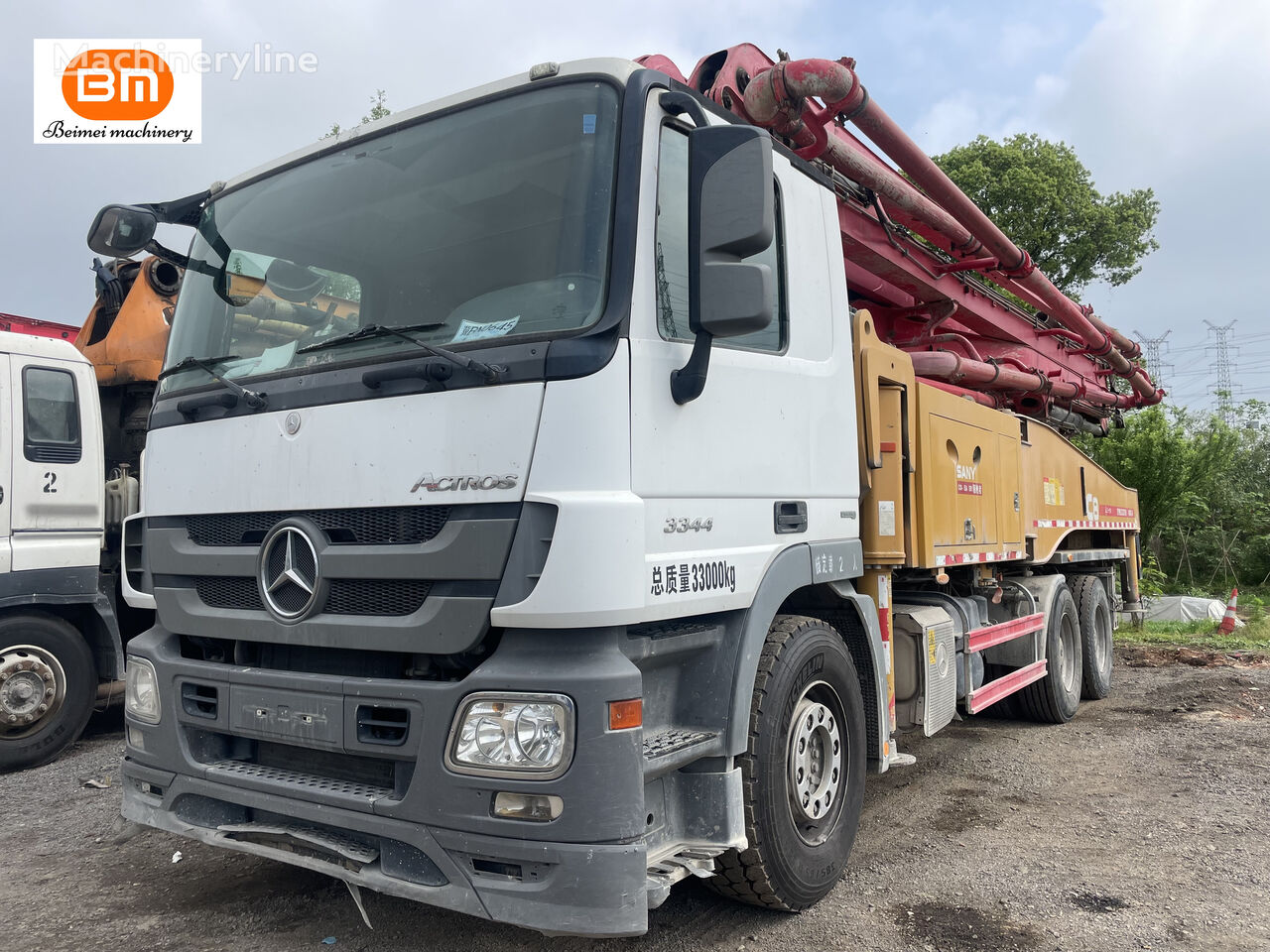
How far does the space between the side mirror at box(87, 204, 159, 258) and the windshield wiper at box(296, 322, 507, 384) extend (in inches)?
44.3

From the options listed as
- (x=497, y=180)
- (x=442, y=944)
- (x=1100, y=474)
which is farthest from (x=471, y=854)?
(x=1100, y=474)

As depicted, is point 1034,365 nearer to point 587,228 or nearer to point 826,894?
point 826,894

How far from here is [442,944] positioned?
10.6 feet

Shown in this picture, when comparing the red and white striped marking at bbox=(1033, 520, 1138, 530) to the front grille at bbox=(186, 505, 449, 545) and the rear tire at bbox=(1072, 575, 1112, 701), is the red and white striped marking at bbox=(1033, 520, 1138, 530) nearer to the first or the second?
the rear tire at bbox=(1072, 575, 1112, 701)

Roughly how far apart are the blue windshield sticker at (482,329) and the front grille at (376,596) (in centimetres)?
72

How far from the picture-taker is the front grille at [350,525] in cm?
274

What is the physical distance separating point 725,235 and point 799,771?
1929 millimetres

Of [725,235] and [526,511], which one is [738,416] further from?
[526,511]

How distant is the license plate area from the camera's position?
9.15 feet

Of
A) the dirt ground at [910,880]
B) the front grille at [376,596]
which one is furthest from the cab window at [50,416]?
the front grille at [376,596]

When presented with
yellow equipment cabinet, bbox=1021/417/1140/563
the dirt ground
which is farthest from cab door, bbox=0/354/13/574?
yellow equipment cabinet, bbox=1021/417/1140/563

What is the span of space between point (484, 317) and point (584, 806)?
4.59ft

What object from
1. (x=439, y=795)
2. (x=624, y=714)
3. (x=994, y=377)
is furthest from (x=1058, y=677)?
(x=439, y=795)

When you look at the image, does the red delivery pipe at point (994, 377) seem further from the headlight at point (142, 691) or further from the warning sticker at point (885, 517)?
the headlight at point (142, 691)
